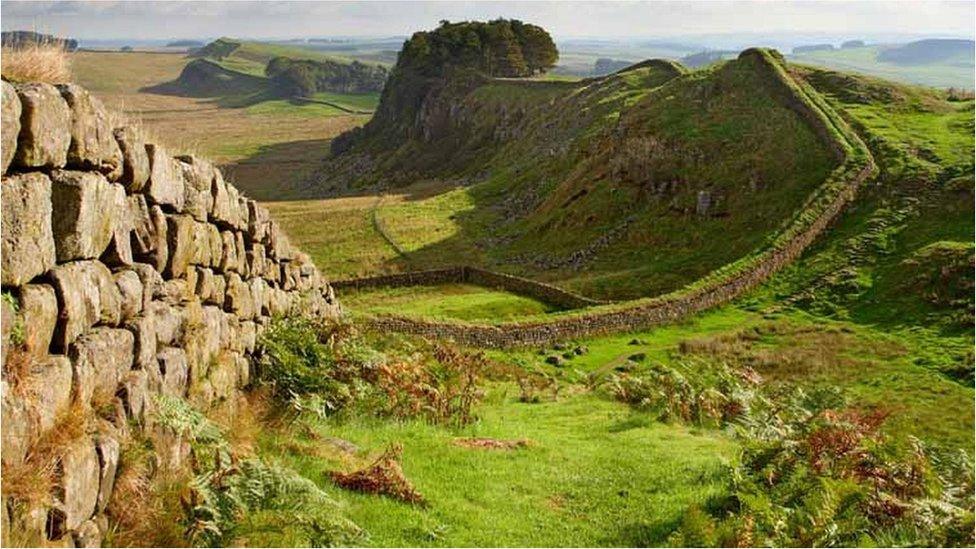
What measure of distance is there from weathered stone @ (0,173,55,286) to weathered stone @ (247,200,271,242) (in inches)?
310

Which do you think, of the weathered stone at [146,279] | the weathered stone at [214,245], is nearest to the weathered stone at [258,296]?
the weathered stone at [214,245]

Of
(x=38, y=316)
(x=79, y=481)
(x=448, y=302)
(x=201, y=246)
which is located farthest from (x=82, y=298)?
(x=448, y=302)

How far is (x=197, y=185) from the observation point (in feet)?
43.6

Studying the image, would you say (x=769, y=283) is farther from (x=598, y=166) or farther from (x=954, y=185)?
(x=598, y=166)

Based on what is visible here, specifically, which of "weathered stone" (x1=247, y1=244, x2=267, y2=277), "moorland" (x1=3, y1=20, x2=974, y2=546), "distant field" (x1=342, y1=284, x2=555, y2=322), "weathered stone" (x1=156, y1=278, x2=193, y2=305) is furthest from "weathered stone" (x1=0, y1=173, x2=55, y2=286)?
"distant field" (x1=342, y1=284, x2=555, y2=322)

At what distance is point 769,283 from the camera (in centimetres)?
4188

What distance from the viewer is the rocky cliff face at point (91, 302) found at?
24.8ft

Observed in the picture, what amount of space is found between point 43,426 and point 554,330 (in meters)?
28.5

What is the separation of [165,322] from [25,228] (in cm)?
321

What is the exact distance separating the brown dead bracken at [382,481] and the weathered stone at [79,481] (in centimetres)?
371

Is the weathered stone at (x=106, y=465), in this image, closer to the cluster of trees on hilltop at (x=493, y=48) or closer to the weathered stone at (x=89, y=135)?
the weathered stone at (x=89, y=135)

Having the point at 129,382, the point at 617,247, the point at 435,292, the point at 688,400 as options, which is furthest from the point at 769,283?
the point at 129,382

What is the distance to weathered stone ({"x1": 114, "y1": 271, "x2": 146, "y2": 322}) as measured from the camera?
1012 centimetres

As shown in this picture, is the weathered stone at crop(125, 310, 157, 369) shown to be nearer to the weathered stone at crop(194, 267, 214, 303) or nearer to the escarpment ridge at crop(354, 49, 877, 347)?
the weathered stone at crop(194, 267, 214, 303)
